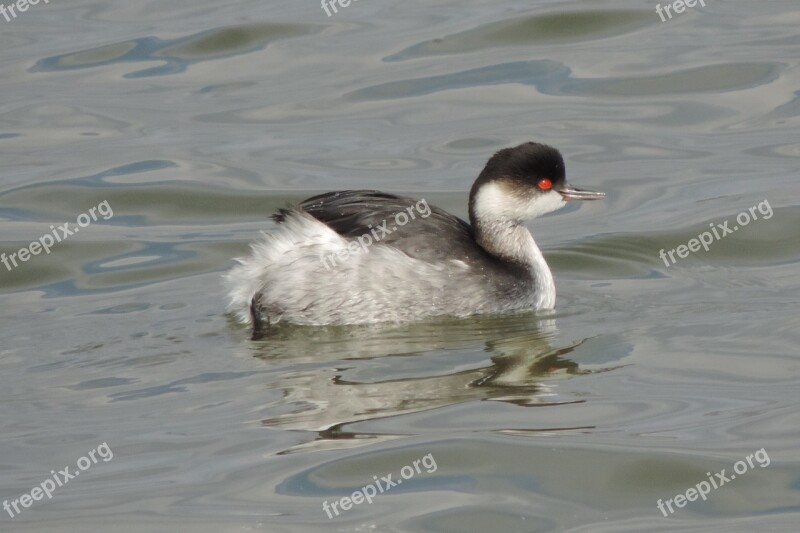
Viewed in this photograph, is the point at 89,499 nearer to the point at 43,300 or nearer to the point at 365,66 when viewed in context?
the point at 43,300

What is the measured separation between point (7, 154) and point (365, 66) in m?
3.23

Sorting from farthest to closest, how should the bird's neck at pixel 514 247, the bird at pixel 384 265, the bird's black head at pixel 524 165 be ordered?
the bird's neck at pixel 514 247 → the bird's black head at pixel 524 165 → the bird at pixel 384 265

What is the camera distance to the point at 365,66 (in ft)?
42.6

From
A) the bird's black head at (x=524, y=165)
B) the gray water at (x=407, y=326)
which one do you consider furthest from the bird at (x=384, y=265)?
the gray water at (x=407, y=326)

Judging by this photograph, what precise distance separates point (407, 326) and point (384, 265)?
13.3 inches

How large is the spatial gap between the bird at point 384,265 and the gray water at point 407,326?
13 centimetres

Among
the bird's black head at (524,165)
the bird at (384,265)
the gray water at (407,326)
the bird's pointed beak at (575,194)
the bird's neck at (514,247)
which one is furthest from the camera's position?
the bird's pointed beak at (575,194)

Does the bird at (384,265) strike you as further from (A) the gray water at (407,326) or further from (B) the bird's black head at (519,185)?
(A) the gray water at (407,326)

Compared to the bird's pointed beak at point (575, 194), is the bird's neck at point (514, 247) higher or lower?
lower

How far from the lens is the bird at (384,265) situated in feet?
25.0

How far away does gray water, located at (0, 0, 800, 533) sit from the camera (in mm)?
5746

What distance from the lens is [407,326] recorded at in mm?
7660

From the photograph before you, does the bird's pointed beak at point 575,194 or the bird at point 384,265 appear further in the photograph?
the bird's pointed beak at point 575,194

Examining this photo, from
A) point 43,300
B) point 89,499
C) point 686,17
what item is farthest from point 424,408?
point 686,17
